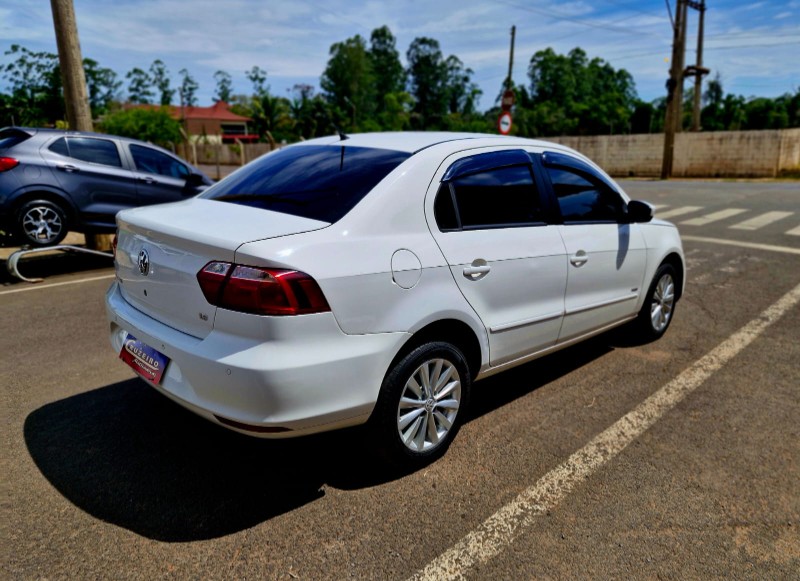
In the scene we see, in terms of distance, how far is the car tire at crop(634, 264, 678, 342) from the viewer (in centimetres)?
495

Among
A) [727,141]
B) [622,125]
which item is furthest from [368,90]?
[727,141]

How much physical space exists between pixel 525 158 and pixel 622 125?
74902 mm

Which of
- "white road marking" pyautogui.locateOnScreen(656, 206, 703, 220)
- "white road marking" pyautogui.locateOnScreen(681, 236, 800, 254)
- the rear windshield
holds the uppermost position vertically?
the rear windshield

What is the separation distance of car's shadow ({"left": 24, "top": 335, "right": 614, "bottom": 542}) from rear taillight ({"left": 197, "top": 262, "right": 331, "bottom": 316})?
0.78m

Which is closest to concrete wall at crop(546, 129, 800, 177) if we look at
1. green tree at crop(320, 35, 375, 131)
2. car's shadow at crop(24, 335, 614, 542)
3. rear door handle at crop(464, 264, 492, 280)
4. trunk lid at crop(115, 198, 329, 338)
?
car's shadow at crop(24, 335, 614, 542)

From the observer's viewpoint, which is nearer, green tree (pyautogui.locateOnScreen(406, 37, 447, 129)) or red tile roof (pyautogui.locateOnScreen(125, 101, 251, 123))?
red tile roof (pyautogui.locateOnScreen(125, 101, 251, 123))

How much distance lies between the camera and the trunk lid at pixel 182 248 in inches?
102

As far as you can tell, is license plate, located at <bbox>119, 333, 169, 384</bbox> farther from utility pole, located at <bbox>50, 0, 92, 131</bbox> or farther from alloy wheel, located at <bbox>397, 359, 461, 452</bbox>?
utility pole, located at <bbox>50, 0, 92, 131</bbox>

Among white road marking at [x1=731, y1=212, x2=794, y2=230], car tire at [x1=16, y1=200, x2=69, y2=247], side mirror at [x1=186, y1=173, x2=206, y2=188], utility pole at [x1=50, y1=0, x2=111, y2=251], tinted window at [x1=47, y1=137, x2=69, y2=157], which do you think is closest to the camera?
side mirror at [x1=186, y1=173, x2=206, y2=188]

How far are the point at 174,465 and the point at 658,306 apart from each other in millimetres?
4015

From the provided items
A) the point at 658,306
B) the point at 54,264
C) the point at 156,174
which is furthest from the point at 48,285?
the point at 658,306

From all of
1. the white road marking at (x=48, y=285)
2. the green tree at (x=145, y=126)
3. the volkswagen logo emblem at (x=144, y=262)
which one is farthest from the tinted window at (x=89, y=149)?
the green tree at (x=145, y=126)

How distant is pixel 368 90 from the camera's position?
8688cm

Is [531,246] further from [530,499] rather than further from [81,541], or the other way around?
[81,541]
